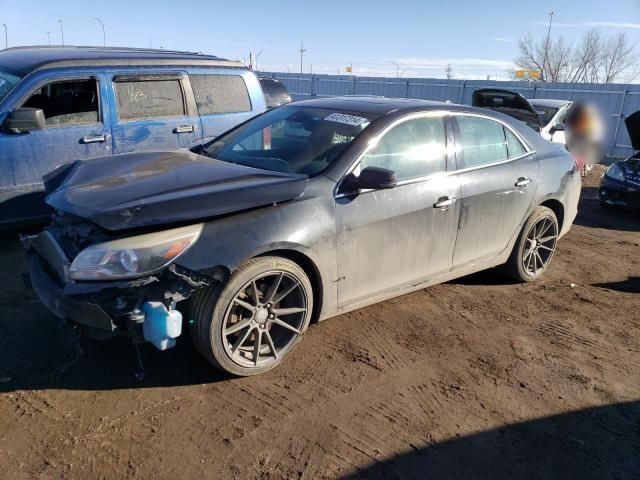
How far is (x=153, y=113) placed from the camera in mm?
5961

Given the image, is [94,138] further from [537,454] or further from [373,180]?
[537,454]

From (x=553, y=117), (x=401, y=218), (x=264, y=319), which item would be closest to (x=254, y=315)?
(x=264, y=319)

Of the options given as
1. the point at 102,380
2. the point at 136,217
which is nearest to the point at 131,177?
the point at 136,217

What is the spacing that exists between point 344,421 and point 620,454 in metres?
1.47

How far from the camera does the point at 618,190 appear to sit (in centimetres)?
853

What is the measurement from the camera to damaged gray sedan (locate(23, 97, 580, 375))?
293cm

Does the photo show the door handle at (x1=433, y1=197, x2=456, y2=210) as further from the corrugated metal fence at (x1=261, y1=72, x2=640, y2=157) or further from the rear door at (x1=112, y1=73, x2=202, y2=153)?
the corrugated metal fence at (x1=261, y1=72, x2=640, y2=157)

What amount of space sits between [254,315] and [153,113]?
138 inches

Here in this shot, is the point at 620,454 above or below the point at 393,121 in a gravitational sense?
below

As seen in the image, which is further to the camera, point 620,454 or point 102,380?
point 102,380

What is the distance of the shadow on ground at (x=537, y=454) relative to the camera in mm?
2699

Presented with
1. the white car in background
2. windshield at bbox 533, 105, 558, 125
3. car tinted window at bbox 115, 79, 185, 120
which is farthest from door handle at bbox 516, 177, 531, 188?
windshield at bbox 533, 105, 558, 125

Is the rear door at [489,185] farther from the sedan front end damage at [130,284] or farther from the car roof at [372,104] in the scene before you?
the sedan front end damage at [130,284]

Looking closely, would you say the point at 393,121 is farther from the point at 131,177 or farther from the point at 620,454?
the point at 620,454
